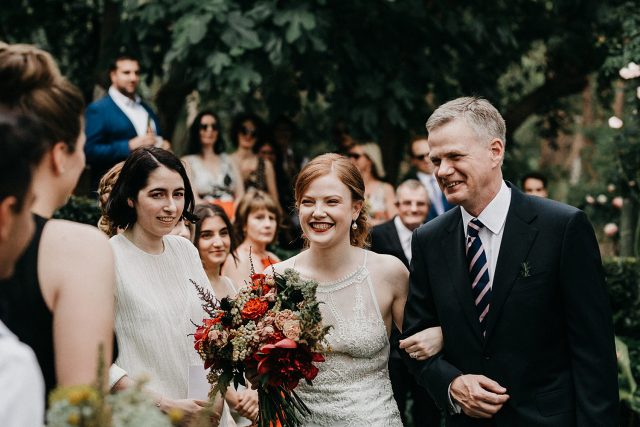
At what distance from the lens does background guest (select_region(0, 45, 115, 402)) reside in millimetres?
2309

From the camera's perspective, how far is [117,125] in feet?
27.5

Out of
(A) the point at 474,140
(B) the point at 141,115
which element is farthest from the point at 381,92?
(A) the point at 474,140

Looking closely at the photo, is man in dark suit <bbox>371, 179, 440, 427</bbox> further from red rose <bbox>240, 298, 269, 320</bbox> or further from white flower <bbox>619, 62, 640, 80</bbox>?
red rose <bbox>240, 298, 269, 320</bbox>

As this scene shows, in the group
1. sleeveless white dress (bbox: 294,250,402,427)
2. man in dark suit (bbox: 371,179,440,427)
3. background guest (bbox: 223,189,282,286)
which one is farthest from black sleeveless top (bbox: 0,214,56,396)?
man in dark suit (bbox: 371,179,440,427)

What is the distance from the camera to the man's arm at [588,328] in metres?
3.83

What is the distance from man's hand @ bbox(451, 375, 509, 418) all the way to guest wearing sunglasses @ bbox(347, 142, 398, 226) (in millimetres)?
5555

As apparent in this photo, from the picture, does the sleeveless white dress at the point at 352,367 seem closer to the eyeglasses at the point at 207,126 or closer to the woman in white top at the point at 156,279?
the woman in white top at the point at 156,279

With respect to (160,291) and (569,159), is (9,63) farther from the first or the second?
(569,159)

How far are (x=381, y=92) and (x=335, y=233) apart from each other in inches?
212

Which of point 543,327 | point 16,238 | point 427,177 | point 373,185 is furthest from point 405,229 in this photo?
point 16,238

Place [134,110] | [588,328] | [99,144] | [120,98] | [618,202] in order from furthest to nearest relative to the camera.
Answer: [618,202] → [134,110] → [120,98] → [99,144] → [588,328]

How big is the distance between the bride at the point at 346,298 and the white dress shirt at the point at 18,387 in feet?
9.09

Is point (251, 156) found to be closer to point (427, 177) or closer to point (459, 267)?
point (427, 177)

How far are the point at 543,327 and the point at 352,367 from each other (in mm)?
1137
